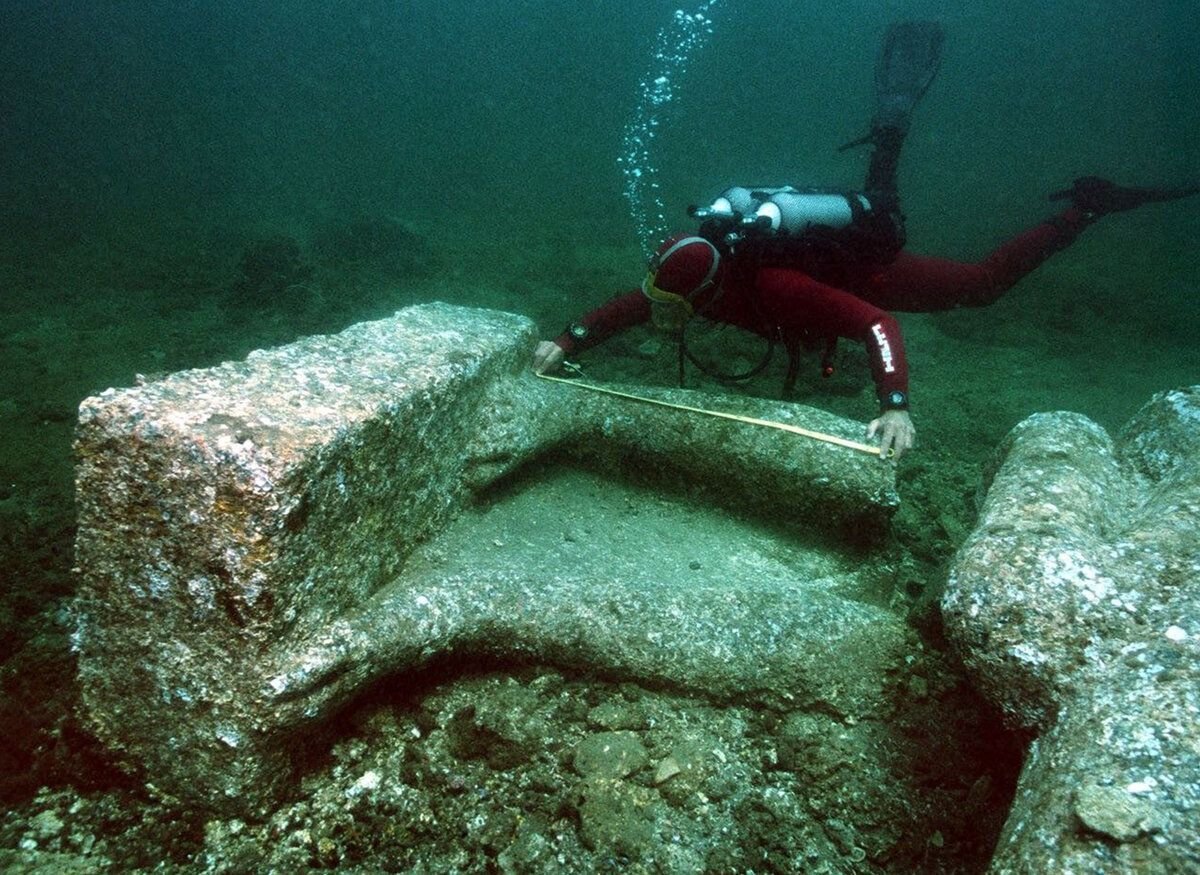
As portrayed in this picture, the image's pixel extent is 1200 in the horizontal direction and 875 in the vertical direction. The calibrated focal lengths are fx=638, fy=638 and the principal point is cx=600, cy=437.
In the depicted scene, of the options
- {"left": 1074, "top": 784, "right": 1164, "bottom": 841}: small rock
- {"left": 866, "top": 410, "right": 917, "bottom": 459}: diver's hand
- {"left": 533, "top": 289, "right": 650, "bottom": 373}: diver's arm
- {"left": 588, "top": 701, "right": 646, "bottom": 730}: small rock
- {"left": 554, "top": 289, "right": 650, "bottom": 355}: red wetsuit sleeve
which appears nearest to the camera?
{"left": 1074, "top": 784, "right": 1164, "bottom": 841}: small rock

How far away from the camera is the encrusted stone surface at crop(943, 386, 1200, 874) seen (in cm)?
144

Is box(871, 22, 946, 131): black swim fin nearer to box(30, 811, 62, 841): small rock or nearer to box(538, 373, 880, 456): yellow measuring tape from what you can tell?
box(538, 373, 880, 456): yellow measuring tape

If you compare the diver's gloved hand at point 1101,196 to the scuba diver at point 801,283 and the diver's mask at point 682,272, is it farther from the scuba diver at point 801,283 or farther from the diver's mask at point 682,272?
the diver's mask at point 682,272

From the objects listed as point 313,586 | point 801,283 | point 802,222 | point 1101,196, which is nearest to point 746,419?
point 801,283

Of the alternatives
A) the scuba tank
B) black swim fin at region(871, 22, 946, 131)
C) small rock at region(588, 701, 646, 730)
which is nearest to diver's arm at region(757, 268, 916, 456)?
the scuba tank

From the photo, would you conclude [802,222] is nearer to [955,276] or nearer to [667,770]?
[955,276]

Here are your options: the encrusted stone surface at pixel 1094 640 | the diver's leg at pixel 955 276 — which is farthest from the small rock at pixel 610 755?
the diver's leg at pixel 955 276

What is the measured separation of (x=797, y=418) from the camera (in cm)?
367

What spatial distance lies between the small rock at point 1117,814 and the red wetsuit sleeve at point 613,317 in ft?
11.0

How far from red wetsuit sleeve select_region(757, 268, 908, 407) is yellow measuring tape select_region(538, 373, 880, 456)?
0.29m

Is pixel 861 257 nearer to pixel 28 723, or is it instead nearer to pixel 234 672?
pixel 234 672

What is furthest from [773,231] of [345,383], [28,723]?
[28,723]

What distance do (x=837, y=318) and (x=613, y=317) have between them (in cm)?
145

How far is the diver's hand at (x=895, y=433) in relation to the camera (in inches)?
132
